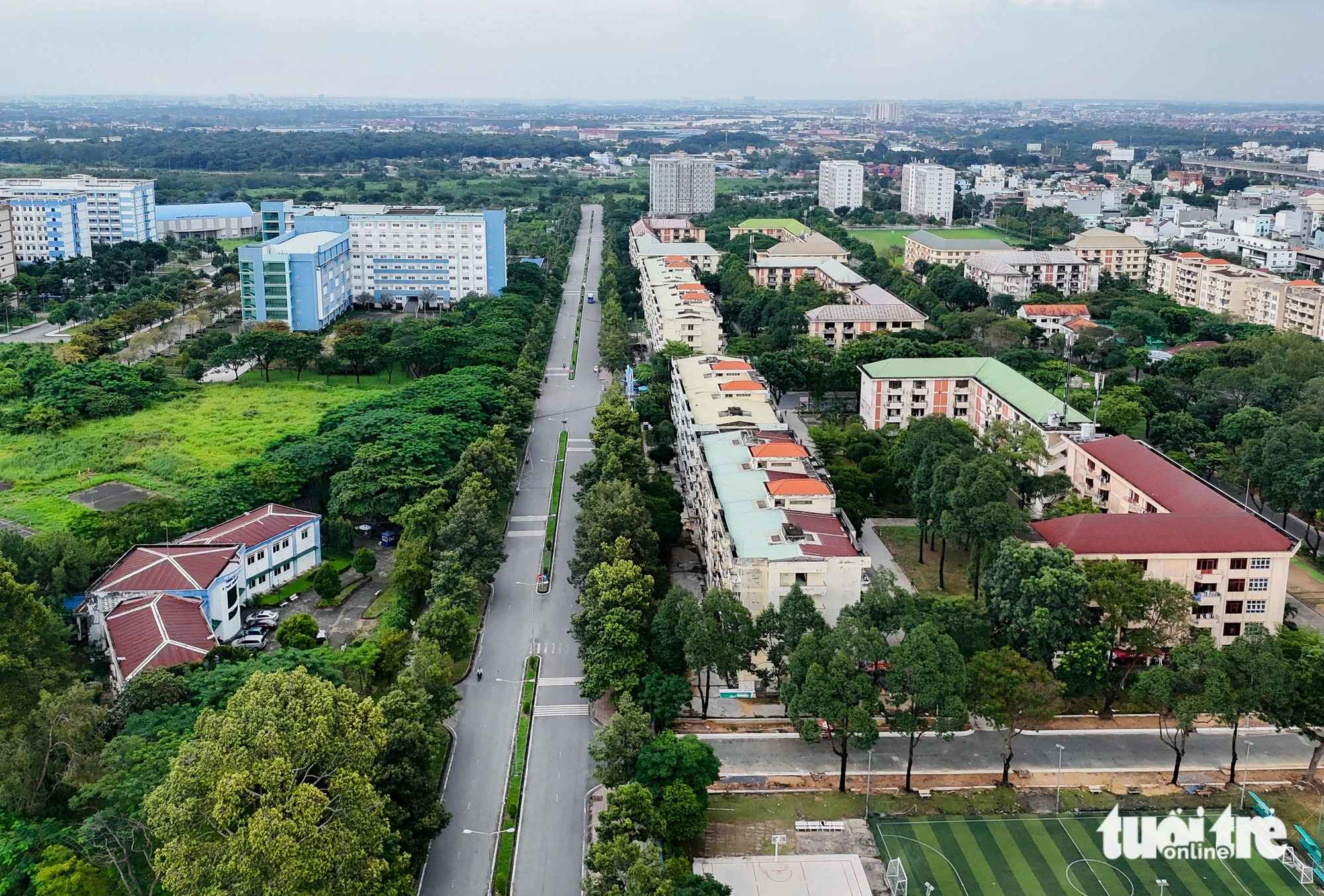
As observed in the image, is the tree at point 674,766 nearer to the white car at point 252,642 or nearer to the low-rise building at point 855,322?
the white car at point 252,642

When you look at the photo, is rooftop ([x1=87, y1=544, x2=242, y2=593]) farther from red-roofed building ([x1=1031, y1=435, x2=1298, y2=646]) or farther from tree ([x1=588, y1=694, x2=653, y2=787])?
red-roofed building ([x1=1031, y1=435, x2=1298, y2=646])

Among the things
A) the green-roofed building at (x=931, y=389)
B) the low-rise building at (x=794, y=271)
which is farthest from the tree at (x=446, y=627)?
the low-rise building at (x=794, y=271)

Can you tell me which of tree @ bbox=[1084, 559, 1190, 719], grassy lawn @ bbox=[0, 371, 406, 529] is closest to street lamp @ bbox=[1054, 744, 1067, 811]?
tree @ bbox=[1084, 559, 1190, 719]

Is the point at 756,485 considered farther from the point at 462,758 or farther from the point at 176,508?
the point at 176,508

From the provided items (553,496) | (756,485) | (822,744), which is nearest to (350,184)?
(553,496)

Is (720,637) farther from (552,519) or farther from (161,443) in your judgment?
(161,443)

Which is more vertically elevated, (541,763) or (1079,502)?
(1079,502)
